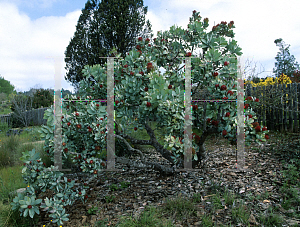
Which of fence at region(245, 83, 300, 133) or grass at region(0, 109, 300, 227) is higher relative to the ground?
fence at region(245, 83, 300, 133)

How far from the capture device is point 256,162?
3768 millimetres

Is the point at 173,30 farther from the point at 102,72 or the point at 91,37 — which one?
the point at 91,37

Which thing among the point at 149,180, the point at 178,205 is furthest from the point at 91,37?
the point at 178,205

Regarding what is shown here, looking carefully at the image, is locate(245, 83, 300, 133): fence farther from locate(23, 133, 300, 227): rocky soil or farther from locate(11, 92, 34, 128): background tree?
locate(11, 92, 34, 128): background tree

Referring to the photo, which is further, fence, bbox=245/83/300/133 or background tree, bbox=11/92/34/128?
background tree, bbox=11/92/34/128

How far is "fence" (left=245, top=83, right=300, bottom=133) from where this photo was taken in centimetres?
600

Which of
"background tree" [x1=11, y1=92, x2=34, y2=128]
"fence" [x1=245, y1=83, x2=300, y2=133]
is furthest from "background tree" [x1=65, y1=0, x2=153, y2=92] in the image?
"fence" [x1=245, y1=83, x2=300, y2=133]

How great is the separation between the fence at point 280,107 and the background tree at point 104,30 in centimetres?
702

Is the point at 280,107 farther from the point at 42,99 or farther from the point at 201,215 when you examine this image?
the point at 42,99

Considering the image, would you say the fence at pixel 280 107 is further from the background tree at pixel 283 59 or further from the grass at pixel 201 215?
the background tree at pixel 283 59

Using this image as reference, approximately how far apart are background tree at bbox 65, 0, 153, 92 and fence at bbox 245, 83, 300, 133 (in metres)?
7.02

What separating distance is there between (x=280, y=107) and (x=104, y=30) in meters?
8.77

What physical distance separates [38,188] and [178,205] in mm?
1644

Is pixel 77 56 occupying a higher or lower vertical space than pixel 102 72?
higher
